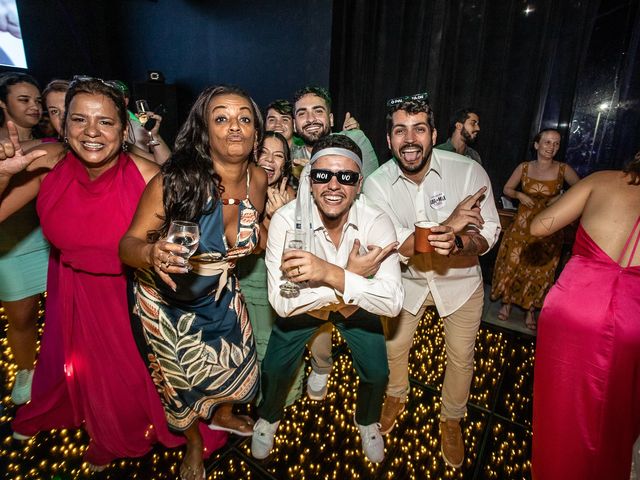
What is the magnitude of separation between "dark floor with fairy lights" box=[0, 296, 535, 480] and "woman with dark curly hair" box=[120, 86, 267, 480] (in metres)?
0.29

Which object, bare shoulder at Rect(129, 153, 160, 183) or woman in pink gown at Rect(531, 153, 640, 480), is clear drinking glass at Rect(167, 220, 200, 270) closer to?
bare shoulder at Rect(129, 153, 160, 183)

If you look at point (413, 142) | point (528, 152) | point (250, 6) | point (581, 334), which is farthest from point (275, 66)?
point (581, 334)

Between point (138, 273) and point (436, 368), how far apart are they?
251cm

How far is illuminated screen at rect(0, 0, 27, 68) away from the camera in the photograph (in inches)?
265

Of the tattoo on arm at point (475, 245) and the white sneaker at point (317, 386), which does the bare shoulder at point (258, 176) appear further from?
the white sneaker at point (317, 386)

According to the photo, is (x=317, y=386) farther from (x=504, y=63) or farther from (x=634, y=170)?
(x=504, y=63)

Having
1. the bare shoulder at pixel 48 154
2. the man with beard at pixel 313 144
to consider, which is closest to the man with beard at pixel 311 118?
the man with beard at pixel 313 144

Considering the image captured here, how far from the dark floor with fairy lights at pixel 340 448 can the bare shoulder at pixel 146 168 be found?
1.71 metres

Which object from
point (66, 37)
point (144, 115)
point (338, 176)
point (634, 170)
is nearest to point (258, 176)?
point (338, 176)

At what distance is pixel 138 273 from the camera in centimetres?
167

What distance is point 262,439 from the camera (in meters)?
2.04

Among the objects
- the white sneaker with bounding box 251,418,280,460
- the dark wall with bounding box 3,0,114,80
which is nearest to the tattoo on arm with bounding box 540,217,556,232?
the white sneaker with bounding box 251,418,280,460

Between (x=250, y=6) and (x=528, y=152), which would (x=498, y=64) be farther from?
(x=250, y=6)

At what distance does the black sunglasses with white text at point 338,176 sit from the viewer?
1.68 meters
